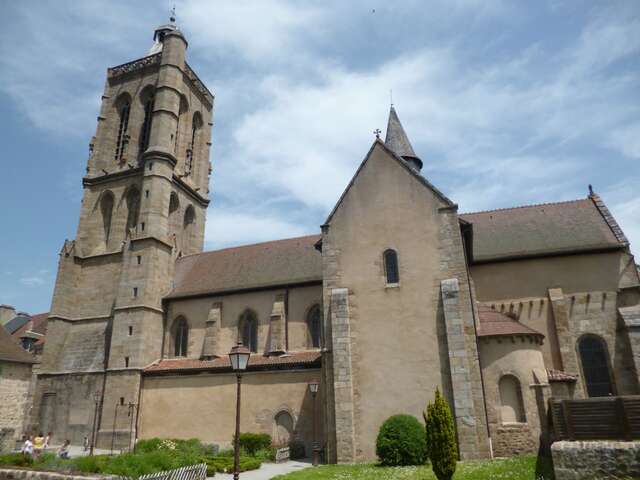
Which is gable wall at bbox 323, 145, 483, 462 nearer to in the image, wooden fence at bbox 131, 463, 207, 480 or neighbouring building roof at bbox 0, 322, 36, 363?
wooden fence at bbox 131, 463, 207, 480

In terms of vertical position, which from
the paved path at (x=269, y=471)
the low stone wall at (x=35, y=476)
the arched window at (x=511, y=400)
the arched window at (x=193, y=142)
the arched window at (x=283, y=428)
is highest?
the arched window at (x=193, y=142)

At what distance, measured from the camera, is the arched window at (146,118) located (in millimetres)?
35062

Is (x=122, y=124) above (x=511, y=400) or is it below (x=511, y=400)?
above

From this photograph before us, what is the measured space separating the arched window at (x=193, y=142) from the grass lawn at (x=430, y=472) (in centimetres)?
2670

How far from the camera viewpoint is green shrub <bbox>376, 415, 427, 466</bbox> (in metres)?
15.7

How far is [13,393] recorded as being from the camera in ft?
78.9

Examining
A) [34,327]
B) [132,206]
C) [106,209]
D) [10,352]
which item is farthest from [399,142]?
[34,327]

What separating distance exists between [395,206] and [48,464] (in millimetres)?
15274

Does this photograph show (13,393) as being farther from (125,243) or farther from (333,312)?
(333,312)

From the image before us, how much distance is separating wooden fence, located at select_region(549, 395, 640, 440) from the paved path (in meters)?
9.12

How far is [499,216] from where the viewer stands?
2645 cm

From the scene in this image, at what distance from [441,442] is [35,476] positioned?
10891mm

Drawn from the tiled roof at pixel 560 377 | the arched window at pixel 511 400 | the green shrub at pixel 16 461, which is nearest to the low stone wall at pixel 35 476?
the green shrub at pixel 16 461

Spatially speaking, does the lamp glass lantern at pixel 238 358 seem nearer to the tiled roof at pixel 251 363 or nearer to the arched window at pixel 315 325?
the tiled roof at pixel 251 363
